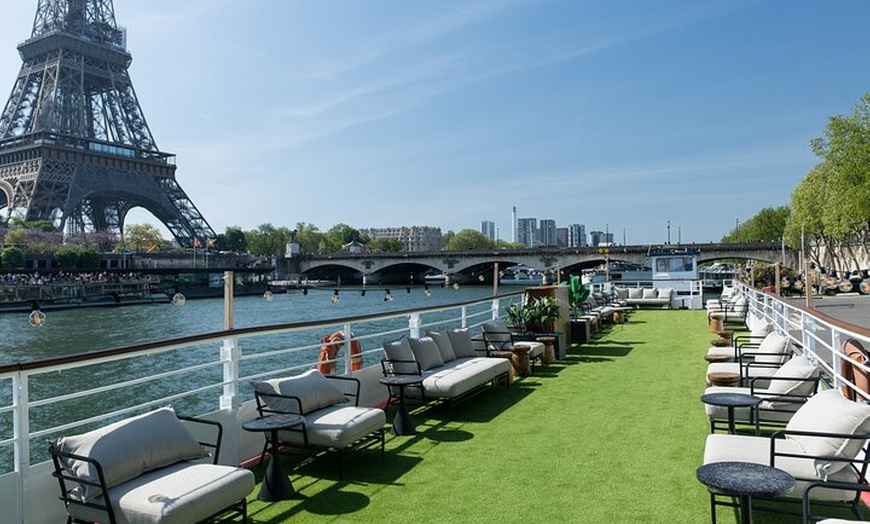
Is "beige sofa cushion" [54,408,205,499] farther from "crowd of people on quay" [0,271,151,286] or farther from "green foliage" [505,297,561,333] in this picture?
"crowd of people on quay" [0,271,151,286]

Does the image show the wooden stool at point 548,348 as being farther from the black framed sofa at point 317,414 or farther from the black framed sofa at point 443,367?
the black framed sofa at point 317,414

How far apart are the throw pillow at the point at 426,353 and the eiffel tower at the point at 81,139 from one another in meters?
73.7

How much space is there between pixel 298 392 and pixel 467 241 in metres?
146

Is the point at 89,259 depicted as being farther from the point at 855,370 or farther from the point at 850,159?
the point at 855,370

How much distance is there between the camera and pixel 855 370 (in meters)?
5.10

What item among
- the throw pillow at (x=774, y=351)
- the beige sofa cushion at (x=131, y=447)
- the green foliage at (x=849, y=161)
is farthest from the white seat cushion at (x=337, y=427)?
the green foliage at (x=849, y=161)

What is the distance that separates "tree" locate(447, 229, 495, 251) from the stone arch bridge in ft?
159

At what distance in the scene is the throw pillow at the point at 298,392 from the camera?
17.3 feet

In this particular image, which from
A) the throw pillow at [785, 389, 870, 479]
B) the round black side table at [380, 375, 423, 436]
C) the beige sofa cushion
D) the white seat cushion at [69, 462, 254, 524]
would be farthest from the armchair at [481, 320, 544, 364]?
the white seat cushion at [69, 462, 254, 524]

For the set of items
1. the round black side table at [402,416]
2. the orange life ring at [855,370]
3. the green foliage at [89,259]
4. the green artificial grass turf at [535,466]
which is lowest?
the green artificial grass turf at [535,466]

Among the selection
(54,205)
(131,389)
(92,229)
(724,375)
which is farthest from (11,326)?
(92,229)

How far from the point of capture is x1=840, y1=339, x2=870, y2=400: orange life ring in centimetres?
483

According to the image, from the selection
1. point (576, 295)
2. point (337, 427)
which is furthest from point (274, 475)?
point (576, 295)

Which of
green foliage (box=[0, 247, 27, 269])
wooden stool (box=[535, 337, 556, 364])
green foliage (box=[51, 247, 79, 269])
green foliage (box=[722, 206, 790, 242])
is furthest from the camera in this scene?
green foliage (box=[722, 206, 790, 242])
